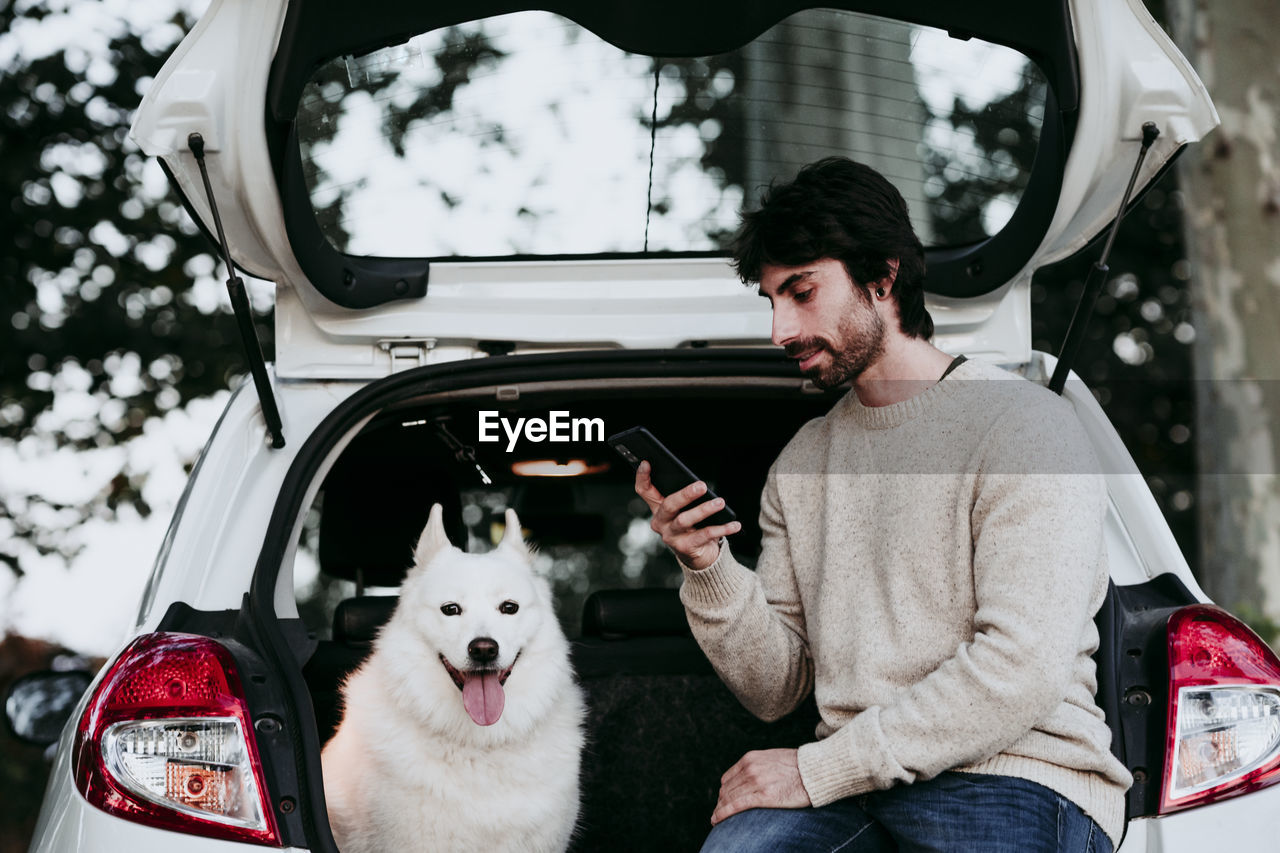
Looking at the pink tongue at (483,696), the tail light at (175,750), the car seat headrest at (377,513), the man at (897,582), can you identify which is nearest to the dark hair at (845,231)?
the man at (897,582)

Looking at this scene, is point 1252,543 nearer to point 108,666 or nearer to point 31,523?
point 108,666

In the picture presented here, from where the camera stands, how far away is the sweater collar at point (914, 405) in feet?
7.01

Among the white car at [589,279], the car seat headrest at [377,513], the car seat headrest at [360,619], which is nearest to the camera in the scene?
the white car at [589,279]

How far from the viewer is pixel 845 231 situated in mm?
2166

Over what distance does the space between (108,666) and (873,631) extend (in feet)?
4.22

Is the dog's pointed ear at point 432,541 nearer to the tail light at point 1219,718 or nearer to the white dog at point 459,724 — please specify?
the white dog at point 459,724

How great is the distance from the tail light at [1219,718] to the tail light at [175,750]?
56.3 inches

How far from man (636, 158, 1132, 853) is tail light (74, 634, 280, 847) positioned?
0.78m

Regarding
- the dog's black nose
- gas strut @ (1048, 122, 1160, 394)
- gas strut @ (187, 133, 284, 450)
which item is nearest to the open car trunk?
gas strut @ (187, 133, 284, 450)

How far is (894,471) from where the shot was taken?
2.10 metres

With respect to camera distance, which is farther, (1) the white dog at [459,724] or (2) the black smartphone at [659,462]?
(1) the white dog at [459,724]

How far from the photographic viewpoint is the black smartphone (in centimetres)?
203

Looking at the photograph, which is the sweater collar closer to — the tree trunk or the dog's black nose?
the dog's black nose

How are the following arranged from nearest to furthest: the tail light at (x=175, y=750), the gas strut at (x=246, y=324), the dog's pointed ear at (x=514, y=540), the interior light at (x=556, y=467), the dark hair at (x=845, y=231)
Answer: the tail light at (x=175, y=750) < the gas strut at (x=246, y=324) < the dark hair at (x=845, y=231) < the dog's pointed ear at (x=514, y=540) < the interior light at (x=556, y=467)
